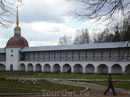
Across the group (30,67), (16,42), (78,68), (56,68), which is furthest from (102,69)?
(16,42)

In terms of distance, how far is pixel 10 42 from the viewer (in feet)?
143

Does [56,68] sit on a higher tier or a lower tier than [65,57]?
lower

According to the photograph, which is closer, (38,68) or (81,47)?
(81,47)

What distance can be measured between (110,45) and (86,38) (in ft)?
93.2

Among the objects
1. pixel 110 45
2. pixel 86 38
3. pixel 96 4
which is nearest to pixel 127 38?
pixel 96 4

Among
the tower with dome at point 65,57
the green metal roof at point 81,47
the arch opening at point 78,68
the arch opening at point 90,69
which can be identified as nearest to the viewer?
the green metal roof at point 81,47

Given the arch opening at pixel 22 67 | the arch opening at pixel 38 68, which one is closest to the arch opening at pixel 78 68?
the arch opening at pixel 38 68

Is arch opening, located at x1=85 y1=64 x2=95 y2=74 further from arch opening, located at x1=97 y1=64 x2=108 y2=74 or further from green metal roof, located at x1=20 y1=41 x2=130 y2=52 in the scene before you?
green metal roof, located at x1=20 y1=41 x2=130 y2=52

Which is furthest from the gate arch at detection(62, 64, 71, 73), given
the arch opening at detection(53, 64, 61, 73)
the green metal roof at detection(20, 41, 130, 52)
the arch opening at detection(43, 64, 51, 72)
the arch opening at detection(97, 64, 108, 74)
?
the arch opening at detection(97, 64, 108, 74)

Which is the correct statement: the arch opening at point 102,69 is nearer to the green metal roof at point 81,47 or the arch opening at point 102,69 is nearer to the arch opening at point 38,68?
the green metal roof at point 81,47

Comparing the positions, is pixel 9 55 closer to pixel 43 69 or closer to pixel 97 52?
pixel 43 69

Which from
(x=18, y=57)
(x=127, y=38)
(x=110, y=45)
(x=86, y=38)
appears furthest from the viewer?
(x=86, y=38)

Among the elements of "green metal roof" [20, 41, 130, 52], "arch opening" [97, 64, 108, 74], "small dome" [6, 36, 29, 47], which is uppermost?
"small dome" [6, 36, 29, 47]

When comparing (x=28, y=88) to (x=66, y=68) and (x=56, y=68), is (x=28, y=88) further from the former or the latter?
(x=56, y=68)
